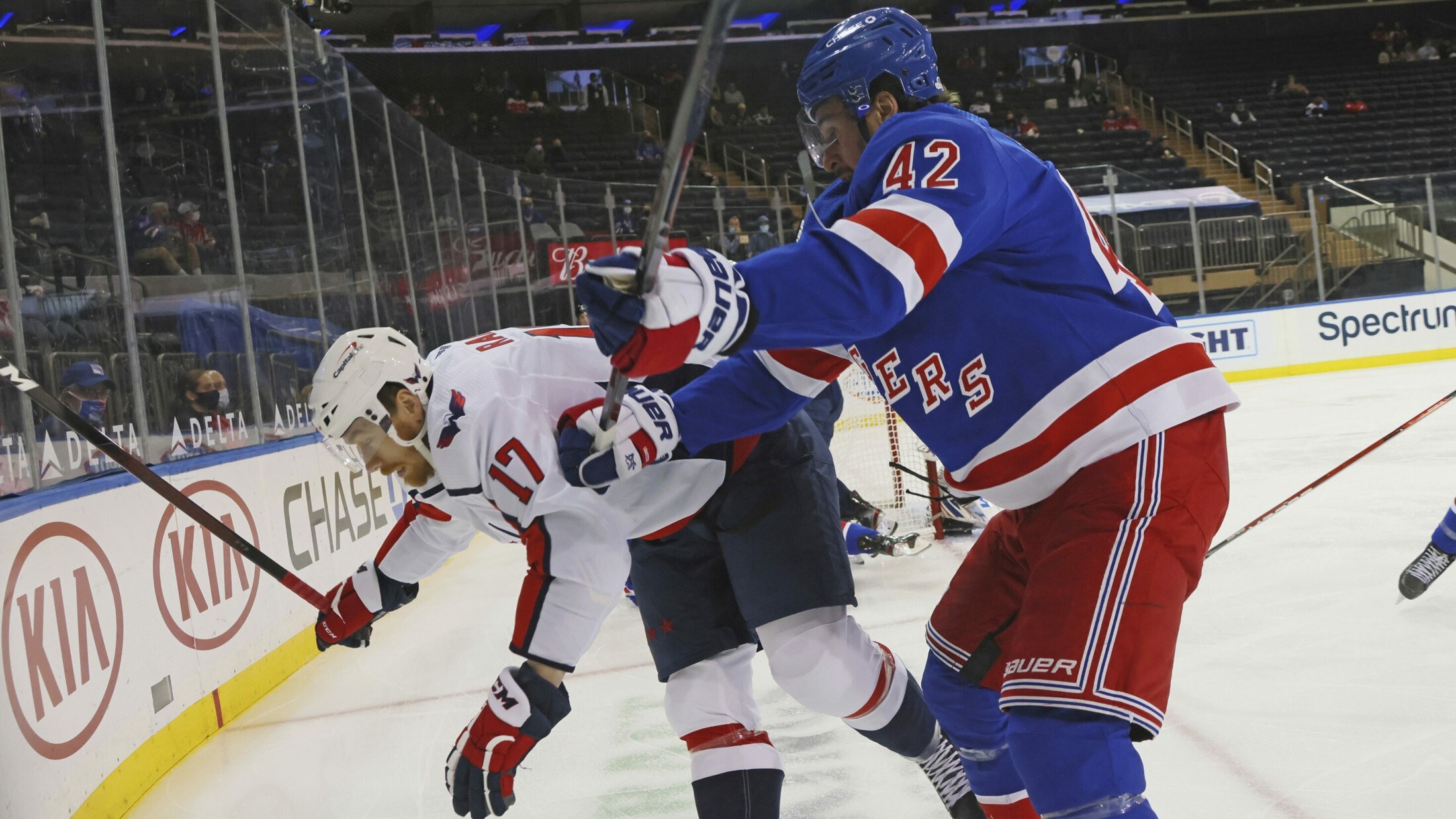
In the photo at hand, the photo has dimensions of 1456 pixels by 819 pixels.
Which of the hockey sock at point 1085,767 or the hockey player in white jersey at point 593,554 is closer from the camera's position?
the hockey sock at point 1085,767

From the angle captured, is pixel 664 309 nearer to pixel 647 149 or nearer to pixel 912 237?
pixel 912 237

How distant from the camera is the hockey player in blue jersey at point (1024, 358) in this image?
979 mm

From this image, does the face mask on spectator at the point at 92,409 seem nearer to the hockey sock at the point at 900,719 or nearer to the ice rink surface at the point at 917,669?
the ice rink surface at the point at 917,669

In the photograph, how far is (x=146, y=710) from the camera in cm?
282

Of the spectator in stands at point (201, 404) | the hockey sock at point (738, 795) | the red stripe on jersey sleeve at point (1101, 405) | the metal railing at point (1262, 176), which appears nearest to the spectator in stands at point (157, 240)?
the spectator in stands at point (201, 404)

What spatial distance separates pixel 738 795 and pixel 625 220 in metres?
7.78

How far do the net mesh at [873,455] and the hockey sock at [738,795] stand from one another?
361 centimetres

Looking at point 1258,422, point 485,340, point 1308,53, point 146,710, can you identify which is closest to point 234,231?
point 146,710

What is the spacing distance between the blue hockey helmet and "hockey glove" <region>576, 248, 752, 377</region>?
53cm

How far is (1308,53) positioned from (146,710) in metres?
20.4

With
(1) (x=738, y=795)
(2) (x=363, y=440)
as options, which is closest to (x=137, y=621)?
(2) (x=363, y=440)

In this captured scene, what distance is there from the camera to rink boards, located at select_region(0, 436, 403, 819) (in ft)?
7.46

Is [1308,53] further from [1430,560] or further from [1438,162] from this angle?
[1430,560]

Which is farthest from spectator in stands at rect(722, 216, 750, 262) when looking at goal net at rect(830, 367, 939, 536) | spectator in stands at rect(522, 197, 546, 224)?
goal net at rect(830, 367, 939, 536)
